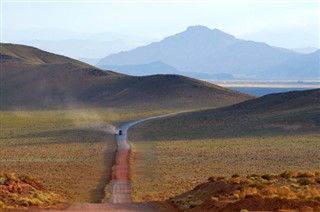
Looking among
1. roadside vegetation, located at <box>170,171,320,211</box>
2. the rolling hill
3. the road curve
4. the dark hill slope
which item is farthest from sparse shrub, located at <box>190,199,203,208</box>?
the rolling hill

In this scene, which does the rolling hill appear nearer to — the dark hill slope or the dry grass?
the dark hill slope

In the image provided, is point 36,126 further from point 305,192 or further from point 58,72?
point 58,72

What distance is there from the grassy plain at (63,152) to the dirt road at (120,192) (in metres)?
0.78

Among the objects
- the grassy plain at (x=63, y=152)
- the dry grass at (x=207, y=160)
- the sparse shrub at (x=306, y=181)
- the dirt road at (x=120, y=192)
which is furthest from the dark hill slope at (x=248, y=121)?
the sparse shrub at (x=306, y=181)

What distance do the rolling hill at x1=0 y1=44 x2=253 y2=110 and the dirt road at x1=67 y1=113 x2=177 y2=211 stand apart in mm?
81144

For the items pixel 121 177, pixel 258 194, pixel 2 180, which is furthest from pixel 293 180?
pixel 121 177

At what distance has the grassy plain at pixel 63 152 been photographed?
141 ft

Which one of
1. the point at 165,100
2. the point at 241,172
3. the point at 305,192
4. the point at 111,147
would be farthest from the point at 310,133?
the point at 165,100

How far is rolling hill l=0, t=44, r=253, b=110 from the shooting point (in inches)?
5994

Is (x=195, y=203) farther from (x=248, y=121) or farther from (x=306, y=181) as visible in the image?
(x=248, y=121)

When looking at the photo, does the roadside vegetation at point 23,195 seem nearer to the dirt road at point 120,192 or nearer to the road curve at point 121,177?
the dirt road at point 120,192

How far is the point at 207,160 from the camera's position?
185 ft

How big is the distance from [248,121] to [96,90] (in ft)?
282

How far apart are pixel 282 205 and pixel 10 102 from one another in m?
143
